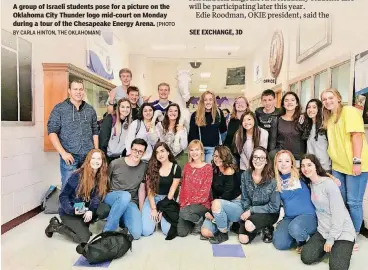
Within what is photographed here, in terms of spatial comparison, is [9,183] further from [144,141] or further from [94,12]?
[94,12]

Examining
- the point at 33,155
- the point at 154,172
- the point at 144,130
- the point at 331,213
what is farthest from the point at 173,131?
the point at 331,213

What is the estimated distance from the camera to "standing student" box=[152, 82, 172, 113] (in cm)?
245

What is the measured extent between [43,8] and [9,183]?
3.75 feet

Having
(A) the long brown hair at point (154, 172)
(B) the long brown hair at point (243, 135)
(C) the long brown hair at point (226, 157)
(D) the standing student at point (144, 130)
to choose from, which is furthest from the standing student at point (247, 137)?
(D) the standing student at point (144, 130)

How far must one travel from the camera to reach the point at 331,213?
1691 millimetres

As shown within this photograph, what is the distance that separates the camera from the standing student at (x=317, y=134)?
1.99 metres

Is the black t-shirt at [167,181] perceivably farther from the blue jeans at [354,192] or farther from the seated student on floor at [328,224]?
the blue jeans at [354,192]

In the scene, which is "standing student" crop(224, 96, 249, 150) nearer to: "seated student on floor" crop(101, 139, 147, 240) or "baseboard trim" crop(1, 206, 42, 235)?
"seated student on floor" crop(101, 139, 147, 240)

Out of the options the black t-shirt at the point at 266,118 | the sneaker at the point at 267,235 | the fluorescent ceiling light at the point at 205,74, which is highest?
the fluorescent ceiling light at the point at 205,74

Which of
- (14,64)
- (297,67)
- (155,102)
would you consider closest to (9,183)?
(14,64)

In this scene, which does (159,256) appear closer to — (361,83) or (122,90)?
(122,90)

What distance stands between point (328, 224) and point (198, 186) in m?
0.75

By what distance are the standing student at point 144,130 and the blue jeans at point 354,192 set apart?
119cm

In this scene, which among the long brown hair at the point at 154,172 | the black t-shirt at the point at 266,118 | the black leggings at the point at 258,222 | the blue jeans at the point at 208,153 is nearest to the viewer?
the black leggings at the point at 258,222
